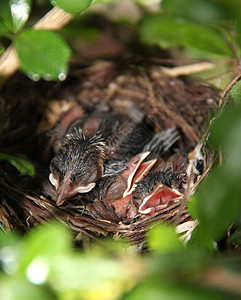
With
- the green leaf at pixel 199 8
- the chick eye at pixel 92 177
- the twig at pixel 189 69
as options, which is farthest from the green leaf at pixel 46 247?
the twig at pixel 189 69

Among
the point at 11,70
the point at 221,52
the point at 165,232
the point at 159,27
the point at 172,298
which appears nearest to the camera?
the point at 172,298

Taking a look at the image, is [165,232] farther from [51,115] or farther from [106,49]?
[106,49]

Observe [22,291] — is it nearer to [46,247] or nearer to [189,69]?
[46,247]

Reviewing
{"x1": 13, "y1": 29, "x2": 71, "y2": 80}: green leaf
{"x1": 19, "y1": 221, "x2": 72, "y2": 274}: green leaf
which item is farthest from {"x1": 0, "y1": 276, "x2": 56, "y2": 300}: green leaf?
{"x1": 13, "y1": 29, "x2": 71, "y2": 80}: green leaf

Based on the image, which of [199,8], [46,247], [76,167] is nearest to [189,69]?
[76,167]

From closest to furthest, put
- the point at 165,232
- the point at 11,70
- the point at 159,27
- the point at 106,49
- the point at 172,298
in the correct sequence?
1. the point at 172,298
2. the point at 165,232
3. the point at 11,70
4. the point at 159,27
5. the point at 106,49

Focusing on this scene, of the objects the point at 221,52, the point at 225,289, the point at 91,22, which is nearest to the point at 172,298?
the point at 225,289

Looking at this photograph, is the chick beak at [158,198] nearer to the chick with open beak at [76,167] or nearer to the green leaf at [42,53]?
the chick with open beak at [76,167]
